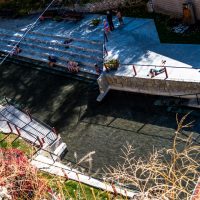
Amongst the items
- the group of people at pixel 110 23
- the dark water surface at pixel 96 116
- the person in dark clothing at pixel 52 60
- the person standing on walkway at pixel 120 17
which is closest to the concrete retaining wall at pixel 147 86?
the dark water surface at pixel 96 116

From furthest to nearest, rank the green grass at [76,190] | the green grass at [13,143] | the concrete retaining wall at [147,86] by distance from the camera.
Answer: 1. the concrete retaining wall at [147,86]
2. the green grass at [13,143]
3. the green grass at [76,190]

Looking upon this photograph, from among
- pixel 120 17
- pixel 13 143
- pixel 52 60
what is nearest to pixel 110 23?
pixel 120 17

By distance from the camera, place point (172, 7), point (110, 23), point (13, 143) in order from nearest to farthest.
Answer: point (13, 143) < point (172, 7) < point (110, 23)

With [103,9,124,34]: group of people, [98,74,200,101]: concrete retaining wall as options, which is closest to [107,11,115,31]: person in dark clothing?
[103,9,124,34]: group of people

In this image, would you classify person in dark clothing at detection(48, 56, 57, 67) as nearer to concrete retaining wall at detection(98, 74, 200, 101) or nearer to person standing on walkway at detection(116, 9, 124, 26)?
person standing on walkway at detection(116, 9, 124, 26)

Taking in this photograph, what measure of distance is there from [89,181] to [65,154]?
4657mm

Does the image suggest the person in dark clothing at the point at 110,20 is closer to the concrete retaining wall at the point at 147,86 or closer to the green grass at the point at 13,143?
the concrete retaining wall at the point at 147,86

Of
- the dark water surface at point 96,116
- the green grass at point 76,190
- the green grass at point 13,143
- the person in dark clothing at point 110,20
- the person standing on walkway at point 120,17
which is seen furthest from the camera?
the person standing on walkway at point 120,17

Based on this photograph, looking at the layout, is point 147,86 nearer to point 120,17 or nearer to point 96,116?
point 96,116

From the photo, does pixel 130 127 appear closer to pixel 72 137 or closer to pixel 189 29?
pixel 72 137

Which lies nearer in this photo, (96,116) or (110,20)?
(96,116)

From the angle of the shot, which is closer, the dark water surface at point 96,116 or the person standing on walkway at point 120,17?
the dark water surface at point 96,116

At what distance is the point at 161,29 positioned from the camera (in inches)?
1185

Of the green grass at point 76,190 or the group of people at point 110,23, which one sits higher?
the group of people at point 110,23
